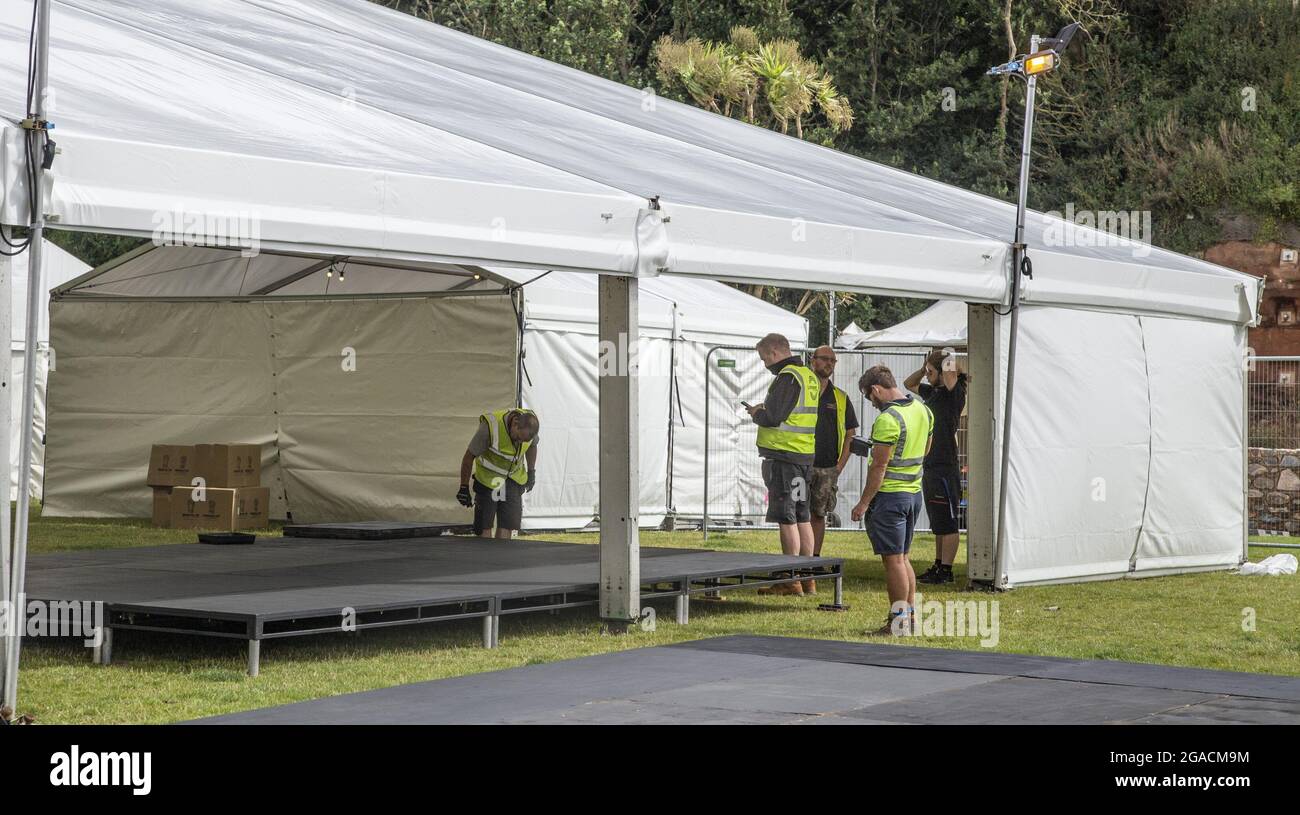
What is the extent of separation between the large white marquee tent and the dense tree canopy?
12.8 meters

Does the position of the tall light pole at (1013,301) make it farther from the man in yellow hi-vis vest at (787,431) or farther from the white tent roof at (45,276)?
the white tent roof at (45,276)

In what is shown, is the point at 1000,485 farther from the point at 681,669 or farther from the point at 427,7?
the point at 427,7

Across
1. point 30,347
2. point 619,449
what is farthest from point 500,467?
point 30,347

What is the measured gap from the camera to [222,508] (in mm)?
18578

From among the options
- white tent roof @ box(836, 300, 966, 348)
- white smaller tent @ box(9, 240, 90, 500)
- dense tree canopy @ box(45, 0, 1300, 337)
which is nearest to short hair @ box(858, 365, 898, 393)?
white tent roof @ box(836, 300, 966, 348)

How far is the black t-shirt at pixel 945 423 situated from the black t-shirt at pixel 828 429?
1347 millimetres

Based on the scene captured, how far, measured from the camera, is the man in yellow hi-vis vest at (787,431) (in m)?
12.7

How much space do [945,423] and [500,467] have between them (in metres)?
3.92

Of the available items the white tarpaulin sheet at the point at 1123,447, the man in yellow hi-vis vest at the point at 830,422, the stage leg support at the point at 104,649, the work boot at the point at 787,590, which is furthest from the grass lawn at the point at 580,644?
the man in yellow hi-vis vest at the point at 830,422

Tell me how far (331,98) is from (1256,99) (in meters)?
22.9

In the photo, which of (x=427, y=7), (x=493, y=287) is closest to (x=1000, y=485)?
(x=493, y=287)

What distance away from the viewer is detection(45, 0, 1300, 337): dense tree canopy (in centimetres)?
2831

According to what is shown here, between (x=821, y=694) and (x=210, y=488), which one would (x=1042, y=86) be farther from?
(x=821, y=694)

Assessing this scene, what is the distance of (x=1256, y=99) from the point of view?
29062 mm
